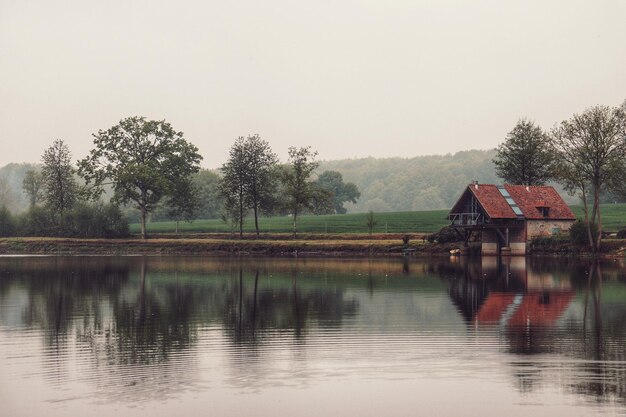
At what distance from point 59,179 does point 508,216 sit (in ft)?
224

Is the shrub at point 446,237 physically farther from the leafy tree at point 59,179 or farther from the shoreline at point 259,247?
the leafy tree at point 59,179

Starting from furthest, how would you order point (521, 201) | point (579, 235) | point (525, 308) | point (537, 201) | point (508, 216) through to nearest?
point (537, 201) → point (521, 201) → point (508, 216) → point (579, 235) → point (525, 308)

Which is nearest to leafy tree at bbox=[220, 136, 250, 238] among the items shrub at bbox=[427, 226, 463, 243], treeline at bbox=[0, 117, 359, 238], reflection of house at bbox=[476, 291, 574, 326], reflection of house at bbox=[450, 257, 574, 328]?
treeline at bbox=[0, 117, 359, 238]

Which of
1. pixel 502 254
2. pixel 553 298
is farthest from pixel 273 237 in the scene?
pixel 553 298

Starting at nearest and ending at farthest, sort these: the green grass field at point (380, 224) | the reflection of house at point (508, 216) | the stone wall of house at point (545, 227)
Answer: the reflection of house at point (508, 216) < the stone wall of house at point (545, 227) < the green grass field at point (380, 224)

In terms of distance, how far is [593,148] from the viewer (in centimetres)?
8769

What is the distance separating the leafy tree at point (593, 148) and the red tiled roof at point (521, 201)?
7523 millimetres

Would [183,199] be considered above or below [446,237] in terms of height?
above

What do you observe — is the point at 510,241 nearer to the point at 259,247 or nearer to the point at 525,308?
the point at 259,247

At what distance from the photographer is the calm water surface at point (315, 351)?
1634 centimetres

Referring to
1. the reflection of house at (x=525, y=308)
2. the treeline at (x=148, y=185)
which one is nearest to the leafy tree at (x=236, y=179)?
the treeline at (x=148, y=185)

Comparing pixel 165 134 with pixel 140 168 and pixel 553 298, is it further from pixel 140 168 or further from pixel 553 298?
pixel 553 298

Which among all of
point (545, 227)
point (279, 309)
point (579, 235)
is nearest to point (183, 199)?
point (545, 227)

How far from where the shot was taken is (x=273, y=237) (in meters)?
111
